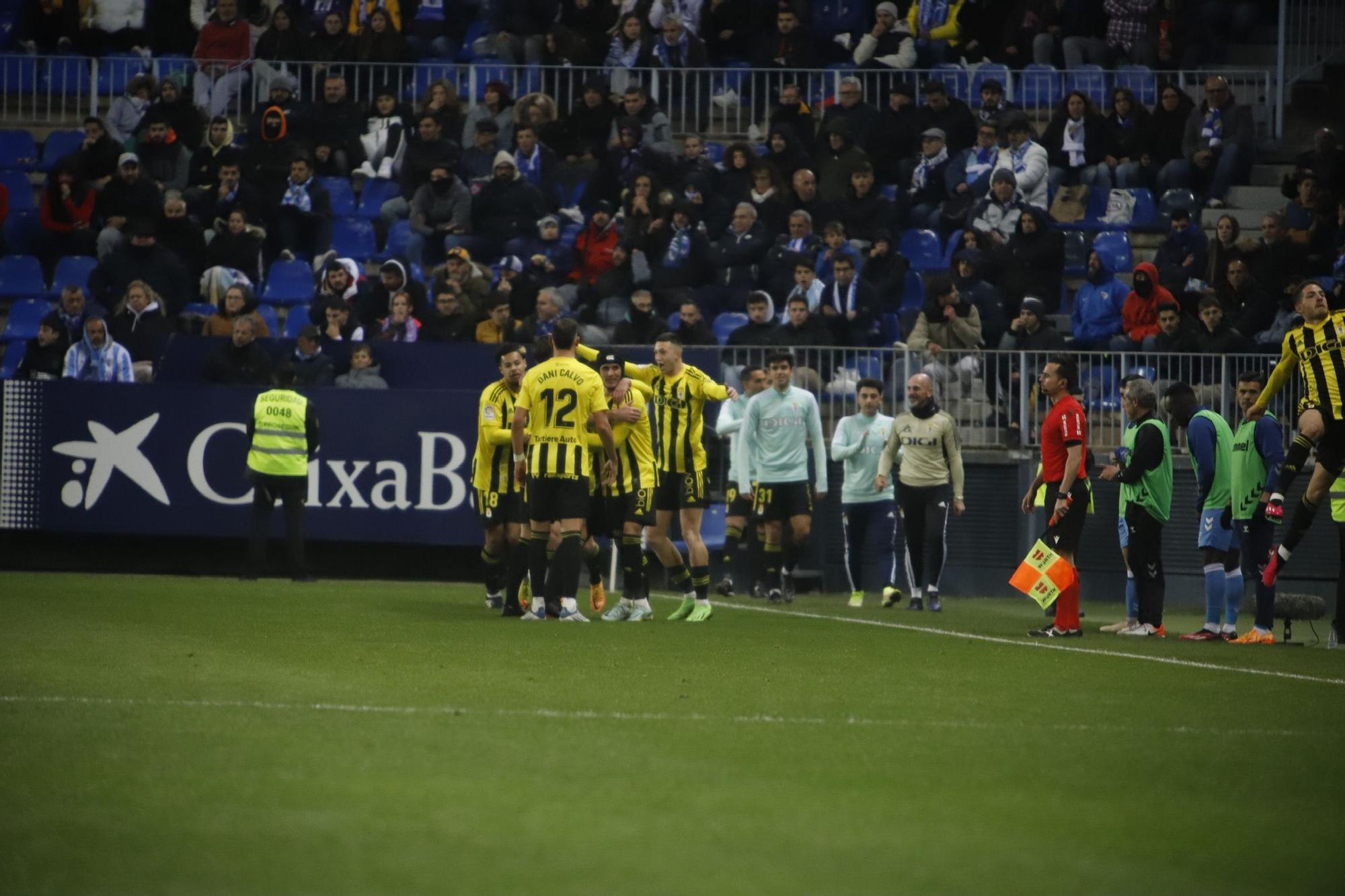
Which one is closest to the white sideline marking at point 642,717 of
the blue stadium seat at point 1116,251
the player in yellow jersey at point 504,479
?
the player in yellow jersey at point 504,479

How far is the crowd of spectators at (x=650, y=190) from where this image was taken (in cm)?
1941

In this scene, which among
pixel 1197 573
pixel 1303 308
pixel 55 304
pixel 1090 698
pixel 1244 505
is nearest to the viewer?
pixel 1090 698

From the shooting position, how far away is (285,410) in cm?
1711

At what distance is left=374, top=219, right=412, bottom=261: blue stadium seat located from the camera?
2198 centimetres

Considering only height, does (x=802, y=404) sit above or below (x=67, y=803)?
above

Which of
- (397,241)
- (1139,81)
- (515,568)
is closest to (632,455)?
(515,568)

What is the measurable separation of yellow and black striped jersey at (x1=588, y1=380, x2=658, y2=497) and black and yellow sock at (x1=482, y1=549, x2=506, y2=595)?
1.36m

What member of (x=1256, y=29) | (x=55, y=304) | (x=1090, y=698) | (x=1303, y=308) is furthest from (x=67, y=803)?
(x=1256, y=29)

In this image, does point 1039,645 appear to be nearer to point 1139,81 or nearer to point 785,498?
point 785,498

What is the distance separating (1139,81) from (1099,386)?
7141 mm

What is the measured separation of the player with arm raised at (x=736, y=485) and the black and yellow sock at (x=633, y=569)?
334 centimetres

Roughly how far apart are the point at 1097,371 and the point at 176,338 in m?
10.2

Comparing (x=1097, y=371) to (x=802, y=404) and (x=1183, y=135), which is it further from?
(x=1183, y=135)

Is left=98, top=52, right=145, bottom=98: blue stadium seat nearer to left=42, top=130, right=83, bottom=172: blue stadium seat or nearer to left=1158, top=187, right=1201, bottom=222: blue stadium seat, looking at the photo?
left=42, top=130, right=83, bottom=172: blue stadium seat
